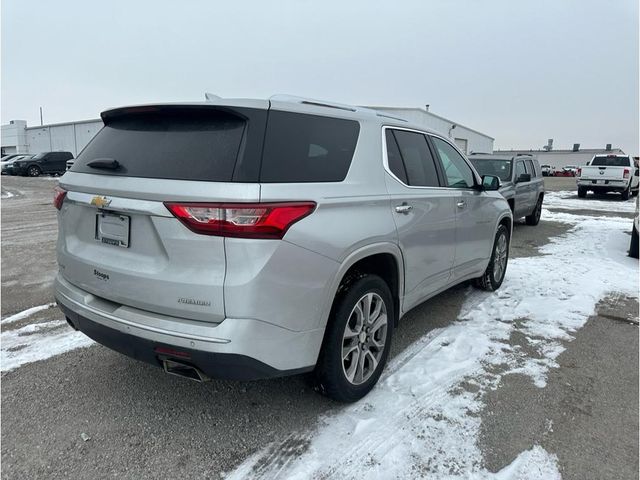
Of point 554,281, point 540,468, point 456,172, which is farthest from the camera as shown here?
point 554,281

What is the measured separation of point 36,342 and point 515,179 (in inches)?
368

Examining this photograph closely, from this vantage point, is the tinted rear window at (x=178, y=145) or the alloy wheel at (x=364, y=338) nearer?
the tinted rear window at (x=178, y=145)

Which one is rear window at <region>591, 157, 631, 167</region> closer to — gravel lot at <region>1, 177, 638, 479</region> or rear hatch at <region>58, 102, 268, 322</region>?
gravel lot at <region>1, 177, 638, 479</region>

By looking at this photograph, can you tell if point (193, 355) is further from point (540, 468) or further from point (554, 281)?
point (554, 281)

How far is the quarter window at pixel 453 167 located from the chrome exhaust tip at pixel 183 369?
2814 millimetres

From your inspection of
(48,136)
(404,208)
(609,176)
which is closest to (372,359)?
(404,208)

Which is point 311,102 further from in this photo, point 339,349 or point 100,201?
point 339,349

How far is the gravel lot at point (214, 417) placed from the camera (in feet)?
8.26

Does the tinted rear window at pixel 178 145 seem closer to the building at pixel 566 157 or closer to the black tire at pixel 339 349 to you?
the black tire at pixel 339 349

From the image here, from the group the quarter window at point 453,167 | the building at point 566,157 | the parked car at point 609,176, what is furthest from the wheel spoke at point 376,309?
the building at point 566,157

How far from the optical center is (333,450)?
102 inches

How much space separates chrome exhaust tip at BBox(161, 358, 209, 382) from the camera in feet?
7.90

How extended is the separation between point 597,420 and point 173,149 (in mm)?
3131

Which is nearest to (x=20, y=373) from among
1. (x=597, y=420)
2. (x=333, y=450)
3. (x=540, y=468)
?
(x=333, y=450)
